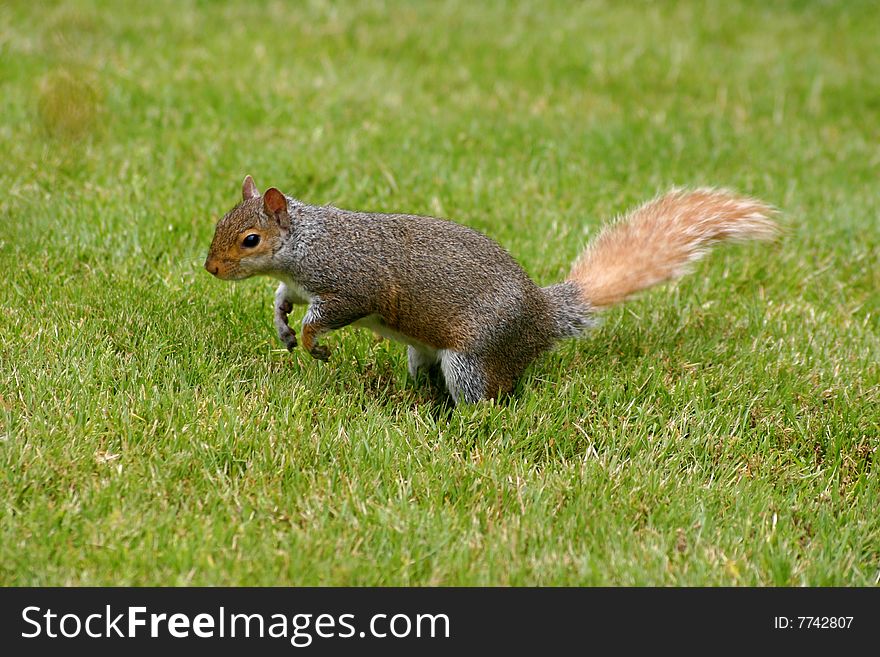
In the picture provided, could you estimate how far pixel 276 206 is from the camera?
3.62 m

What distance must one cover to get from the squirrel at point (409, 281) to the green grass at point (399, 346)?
0.18 m

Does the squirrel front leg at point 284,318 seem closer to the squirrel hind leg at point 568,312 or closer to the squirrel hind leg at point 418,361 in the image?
the squirrel hind leg at point 418,361

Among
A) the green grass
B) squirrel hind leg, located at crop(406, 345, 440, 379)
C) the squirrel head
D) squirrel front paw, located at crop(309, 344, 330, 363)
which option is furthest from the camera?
squirrel hind leg, located at crop(406, 345, 440, 379)

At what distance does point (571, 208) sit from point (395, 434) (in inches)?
93.3

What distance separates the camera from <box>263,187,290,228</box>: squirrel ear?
11.7 ft

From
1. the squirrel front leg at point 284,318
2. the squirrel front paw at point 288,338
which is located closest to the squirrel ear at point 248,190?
the squirrel front leg at point 284,318

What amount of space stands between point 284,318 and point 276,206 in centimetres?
41

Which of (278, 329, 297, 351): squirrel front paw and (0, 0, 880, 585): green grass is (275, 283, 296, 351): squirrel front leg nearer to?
(278, 329, 297, 351): squirrel front paw

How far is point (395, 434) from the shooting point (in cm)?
338

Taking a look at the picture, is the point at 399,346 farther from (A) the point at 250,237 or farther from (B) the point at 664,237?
(B) the point at 664,237

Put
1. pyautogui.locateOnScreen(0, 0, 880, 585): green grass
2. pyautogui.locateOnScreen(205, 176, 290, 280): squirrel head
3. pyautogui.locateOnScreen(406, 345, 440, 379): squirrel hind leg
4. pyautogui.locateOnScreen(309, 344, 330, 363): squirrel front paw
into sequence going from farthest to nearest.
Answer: pyautogui.locateOnScreen(406, 345, 440, 379): squirrel hind leg
pyautogui.locateOnScreen(309, 344, 330, 363): squirrel front paw
pyautogui.locateOnScreen(205, 176, 290, 280): squirrel head
pyautogui.locateOnScreen(0, 0, 880, 585): green grass

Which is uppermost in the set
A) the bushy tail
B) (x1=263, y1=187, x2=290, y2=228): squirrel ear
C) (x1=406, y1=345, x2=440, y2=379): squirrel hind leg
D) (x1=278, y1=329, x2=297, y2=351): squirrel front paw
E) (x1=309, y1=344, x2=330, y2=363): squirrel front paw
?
(x1=263, y1=187, x2=290, y2=228): squirrel ear

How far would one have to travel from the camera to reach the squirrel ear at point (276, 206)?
3580 millimetres

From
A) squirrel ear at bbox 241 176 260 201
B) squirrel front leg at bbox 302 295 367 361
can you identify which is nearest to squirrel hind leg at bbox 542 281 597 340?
squirrel front leg at bbox 302 295 367 361
